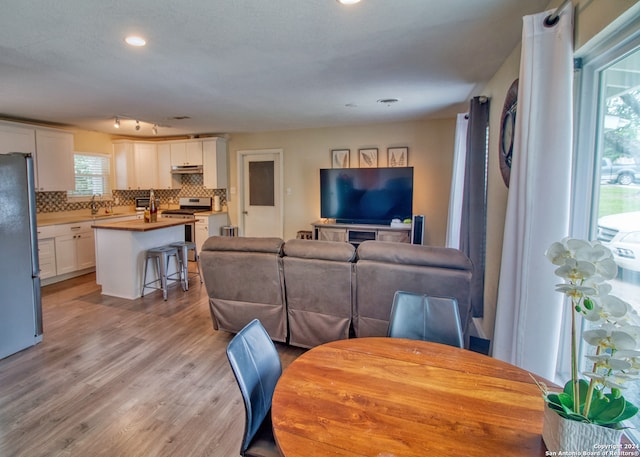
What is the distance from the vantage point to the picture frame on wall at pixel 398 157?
5457 mm

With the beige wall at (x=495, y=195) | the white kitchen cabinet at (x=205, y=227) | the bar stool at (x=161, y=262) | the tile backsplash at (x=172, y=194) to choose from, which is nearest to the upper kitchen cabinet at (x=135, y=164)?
the tile backsplash at (x=172, y=194)

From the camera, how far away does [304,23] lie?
2061 mm

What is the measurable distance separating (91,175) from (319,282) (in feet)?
18.0

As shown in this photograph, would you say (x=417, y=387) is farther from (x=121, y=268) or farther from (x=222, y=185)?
(x=222, y=185)

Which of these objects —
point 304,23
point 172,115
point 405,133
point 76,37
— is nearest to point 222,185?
point 172,115

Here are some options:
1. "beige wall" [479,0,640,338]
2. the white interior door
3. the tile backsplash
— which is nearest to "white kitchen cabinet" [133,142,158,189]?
the tile backsplash

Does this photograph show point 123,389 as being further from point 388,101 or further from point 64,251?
point 388,101

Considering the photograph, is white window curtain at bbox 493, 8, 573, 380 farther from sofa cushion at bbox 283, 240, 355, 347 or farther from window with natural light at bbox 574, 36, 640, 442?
sofa cushion at bbox 283, 240, 355, 347

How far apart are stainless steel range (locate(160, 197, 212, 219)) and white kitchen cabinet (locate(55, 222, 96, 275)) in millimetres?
1515

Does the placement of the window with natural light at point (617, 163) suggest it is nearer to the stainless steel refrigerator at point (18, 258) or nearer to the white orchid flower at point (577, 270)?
the white orchid flower at point (577, 270)

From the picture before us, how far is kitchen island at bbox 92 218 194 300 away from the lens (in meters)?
4.16

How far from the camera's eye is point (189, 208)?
271 inches

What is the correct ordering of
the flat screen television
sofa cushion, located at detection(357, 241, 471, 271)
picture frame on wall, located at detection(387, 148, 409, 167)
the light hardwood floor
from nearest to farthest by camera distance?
the light hardwood floor, sofa cushion, located at detection(357, 241, 471, 271), the flat screen television, picture frame on wall, located at detection(387, 148, 409, 167)

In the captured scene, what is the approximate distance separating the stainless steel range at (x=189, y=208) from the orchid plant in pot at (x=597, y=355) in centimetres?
638
